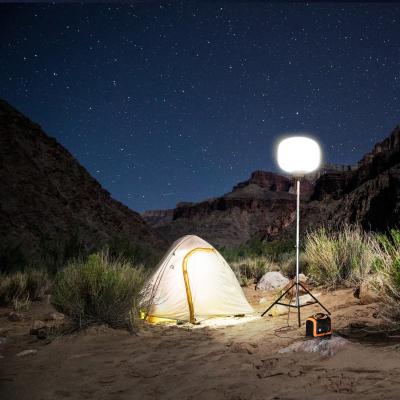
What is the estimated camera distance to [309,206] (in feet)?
129

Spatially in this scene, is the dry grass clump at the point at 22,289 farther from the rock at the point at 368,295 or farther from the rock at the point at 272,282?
the rock at the point at 368,295

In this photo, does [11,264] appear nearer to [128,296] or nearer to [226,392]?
[128,296]

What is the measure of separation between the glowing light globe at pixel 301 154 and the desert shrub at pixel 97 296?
10.1ft

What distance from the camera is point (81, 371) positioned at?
4.09 metres

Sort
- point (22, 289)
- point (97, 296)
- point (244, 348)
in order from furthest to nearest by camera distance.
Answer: point (22, 289), point (97, 296), point (244, 348)

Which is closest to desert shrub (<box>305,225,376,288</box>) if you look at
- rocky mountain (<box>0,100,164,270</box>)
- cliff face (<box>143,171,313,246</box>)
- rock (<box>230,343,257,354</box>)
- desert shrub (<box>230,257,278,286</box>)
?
rock (<box>230,343,257,354</box>)

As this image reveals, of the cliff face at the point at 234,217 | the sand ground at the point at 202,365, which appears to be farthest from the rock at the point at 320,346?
the cliff face at the point at 234,217

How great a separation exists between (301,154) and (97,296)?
3.66m

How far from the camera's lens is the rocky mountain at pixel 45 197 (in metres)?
21.2

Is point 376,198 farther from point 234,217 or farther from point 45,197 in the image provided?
point 234,217

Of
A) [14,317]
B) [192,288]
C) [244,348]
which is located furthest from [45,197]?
[244,348]

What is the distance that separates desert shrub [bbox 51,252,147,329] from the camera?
561 centimetres

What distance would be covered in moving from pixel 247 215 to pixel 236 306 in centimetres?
6168

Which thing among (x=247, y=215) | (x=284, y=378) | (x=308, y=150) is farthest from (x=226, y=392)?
(x=247, y=215)
